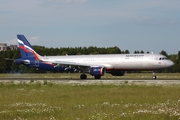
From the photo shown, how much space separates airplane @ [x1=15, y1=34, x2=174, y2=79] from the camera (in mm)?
51094

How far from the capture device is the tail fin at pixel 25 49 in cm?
6214

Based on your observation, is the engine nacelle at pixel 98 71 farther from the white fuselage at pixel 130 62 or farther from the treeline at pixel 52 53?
the treeline at pixel 52 53

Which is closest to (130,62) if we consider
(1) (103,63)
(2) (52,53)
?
(1) (103,63)

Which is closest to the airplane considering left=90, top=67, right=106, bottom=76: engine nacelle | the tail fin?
left=90, top=67, right=106, bottom=76: engine nacelle

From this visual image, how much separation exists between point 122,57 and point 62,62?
883 centimetres

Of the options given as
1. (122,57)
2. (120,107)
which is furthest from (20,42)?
(120,107)

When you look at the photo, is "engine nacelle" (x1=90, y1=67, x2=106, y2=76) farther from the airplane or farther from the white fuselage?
the white fuselage

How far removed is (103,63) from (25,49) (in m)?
16.0

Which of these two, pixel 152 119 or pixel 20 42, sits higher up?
pixel 20 42

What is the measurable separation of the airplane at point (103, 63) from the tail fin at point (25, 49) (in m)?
0.80

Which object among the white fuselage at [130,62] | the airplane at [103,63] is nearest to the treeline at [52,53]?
the airplane at [103,63]

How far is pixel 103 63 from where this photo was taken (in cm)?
5350

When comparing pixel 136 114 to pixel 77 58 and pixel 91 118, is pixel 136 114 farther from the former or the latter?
pixel 77 58

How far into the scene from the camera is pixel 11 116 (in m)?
13.9
